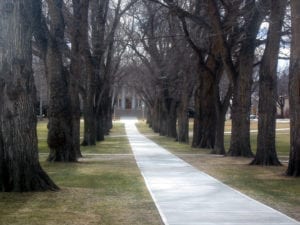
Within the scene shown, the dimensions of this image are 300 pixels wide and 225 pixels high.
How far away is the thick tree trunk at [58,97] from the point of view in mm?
20469

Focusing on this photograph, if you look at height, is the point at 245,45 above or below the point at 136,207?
above

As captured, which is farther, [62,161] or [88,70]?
[88,70]

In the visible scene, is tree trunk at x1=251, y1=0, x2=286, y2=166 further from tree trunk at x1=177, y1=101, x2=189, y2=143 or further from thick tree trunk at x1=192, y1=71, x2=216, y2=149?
tree trunk at x1=177, y1=101, x2=189, y2=143

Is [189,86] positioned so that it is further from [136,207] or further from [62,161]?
[136,207]

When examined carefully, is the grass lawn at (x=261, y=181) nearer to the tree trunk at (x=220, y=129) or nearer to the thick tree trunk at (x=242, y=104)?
the thick tree trunk at (x=242, y=104)

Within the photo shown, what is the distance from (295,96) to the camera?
16.9 meters

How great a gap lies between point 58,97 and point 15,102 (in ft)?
29.5

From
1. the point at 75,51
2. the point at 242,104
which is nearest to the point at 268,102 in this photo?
the point at 242,104

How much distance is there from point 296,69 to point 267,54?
3829 millimetres

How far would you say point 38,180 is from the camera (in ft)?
41.4

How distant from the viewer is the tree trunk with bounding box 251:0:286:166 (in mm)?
20328

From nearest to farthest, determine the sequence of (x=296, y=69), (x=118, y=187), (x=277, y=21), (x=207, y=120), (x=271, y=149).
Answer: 1. (x=118, y=187)
2. (x=296, y=69)
3. (x=277, y=21)
4. (x=271, y=149)
5. (x=207, y=120)

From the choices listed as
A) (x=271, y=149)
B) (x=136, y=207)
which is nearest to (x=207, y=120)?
(x=271, y=149)

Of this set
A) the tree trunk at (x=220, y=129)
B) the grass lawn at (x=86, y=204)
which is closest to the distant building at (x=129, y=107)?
the tree trunk at (x=220, y=129)
